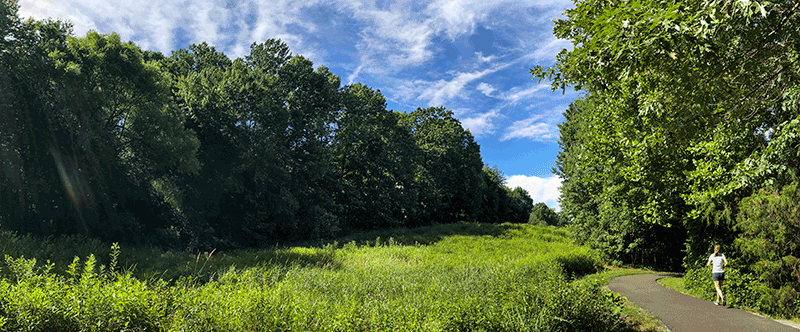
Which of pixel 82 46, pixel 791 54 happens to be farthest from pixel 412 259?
pixel 82 46

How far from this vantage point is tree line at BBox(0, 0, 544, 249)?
17.7m

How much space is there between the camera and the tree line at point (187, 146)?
17.7 metres

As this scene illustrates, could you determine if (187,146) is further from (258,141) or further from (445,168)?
(445,168)

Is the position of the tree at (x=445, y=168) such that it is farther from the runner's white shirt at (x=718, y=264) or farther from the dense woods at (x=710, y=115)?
the runner's white shirt at (x=718, y=264)

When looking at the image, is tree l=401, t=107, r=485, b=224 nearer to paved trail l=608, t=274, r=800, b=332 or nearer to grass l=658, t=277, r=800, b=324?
grass l=658, t=277, r=800, b=324

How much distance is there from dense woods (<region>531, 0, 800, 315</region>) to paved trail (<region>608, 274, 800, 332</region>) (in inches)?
41.5

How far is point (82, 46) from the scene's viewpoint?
18859mm

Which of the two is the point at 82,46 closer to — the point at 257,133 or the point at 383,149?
the point at 257,133

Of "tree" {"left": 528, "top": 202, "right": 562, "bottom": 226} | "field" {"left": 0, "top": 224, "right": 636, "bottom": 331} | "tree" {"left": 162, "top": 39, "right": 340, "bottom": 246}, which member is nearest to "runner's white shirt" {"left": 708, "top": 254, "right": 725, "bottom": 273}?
"field" {"left": 0, "top": 224, "right": 636, "bottom": 331}

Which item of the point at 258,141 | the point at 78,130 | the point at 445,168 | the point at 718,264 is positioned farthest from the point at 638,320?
the point at 445,168

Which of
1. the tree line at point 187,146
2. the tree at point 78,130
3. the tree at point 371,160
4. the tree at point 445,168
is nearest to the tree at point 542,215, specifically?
the tree at point 445,168

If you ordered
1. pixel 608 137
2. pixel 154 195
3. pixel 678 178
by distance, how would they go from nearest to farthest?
pixel 678 178 → pixel 608 137 → pixel 154 195

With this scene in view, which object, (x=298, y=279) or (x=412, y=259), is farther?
(x=412, y=259)

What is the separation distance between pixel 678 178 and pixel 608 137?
2549 mm
